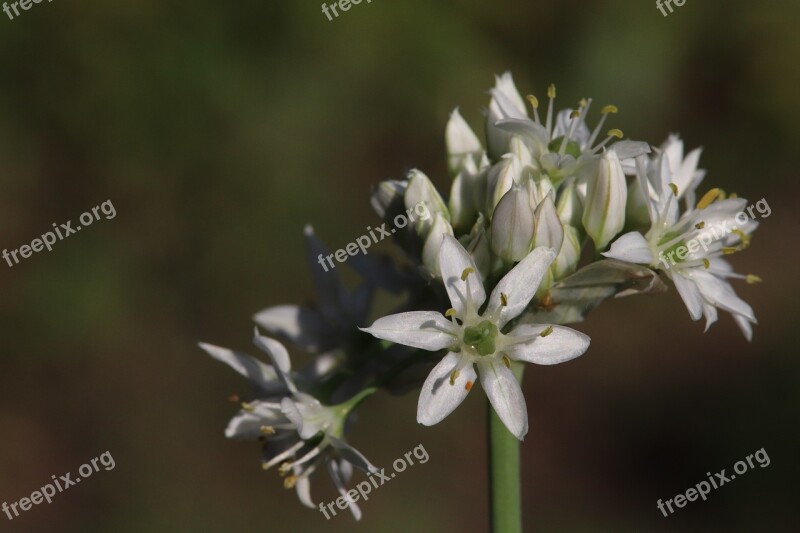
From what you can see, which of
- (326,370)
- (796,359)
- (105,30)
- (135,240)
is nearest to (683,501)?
(796,359)

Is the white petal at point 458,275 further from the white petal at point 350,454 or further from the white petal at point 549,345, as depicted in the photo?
the white petal at point 350,454

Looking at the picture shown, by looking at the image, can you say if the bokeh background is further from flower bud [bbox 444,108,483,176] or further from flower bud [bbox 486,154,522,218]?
flower bud [bbox 486,154,522,218]

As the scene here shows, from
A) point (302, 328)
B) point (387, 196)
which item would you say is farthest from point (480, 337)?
point (302, 328)

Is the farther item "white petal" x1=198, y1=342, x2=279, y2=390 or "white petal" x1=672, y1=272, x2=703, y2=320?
"white petal" x1=198, y1=342, x2=279, y2=390

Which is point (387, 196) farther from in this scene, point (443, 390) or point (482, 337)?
point (443, 390)

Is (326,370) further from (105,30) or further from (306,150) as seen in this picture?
(105,30)

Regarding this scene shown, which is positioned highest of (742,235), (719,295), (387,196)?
(387,196)

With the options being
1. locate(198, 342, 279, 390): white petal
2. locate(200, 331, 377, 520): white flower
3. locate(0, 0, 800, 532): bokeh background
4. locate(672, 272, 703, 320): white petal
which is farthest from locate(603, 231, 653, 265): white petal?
locate(0, 0, 800, 532): bokeh background
